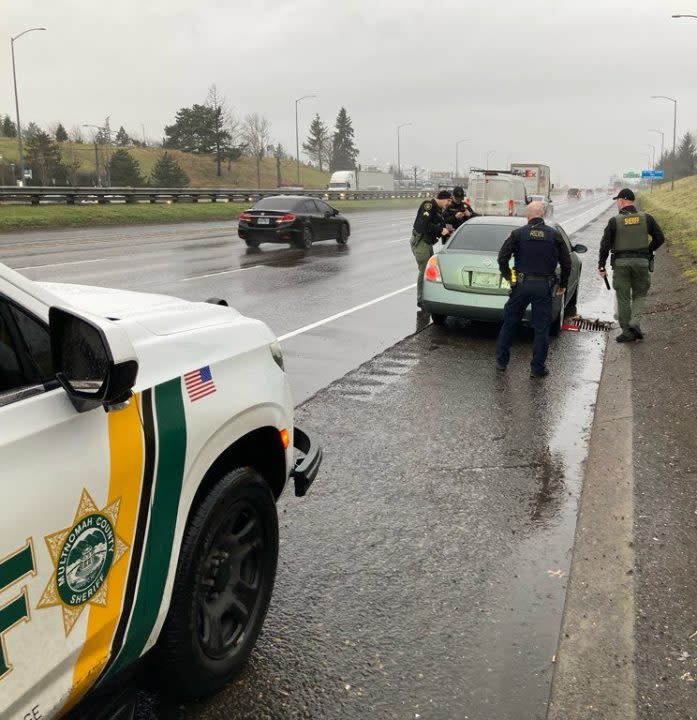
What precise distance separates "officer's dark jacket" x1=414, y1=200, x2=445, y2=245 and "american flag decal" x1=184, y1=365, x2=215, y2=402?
9.18 m

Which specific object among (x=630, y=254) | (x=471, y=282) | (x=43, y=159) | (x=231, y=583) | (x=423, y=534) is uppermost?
(x=43, y=159)

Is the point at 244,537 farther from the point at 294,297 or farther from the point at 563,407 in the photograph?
the point at 294,297

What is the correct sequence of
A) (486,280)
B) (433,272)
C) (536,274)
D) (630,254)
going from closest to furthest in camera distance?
(536,274), (630,254), (486,280), (433,272)

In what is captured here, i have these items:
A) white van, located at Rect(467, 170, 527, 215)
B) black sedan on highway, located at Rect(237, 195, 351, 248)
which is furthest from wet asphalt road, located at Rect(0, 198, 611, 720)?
white van, located at Rect(467, 170, 527, 215)

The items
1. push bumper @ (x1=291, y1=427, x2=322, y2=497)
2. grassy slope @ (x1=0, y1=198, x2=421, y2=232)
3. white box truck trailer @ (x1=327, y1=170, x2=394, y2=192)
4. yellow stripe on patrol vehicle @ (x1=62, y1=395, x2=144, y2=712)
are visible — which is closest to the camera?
yellow stripe on patrol vehicle @ (x1=62, y1=395, x2=144, y2=712)

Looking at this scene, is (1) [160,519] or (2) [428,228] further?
(2) [428,228]

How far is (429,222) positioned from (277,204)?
11877 millimetres

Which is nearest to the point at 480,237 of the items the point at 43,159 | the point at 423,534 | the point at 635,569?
the point at 423,534

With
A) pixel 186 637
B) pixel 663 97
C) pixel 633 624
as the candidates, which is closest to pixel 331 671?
pixel 186 637

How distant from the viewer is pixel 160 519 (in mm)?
2248

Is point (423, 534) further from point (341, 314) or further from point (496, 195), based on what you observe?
point (496, 195)

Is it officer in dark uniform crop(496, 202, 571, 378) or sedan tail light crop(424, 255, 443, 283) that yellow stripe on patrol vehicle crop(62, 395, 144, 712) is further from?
sedan tail light crop(424, 255, 443, 283)

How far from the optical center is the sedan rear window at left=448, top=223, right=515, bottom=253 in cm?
1006

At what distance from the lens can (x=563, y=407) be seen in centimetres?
682
